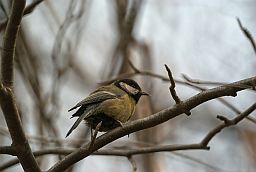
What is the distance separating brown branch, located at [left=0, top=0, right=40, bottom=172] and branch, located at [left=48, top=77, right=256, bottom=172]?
0.52 ft

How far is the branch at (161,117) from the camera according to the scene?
185 centimetres

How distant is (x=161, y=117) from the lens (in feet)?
6.47

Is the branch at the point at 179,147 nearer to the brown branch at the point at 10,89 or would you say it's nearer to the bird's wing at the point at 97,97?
the bird's wing at the point at 97,97

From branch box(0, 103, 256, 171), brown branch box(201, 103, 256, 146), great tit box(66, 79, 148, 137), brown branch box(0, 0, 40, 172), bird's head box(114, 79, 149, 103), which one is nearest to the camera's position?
brown branch box(0, 0, 40, 172)

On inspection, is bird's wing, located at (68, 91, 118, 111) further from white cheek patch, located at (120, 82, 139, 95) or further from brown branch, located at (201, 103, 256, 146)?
brown branch, located at (201, 103, 256, 146)

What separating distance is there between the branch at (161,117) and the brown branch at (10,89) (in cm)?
16

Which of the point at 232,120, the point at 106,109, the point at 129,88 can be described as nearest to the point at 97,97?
the point at 106,109

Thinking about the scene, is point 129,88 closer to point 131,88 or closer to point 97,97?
point 131,88

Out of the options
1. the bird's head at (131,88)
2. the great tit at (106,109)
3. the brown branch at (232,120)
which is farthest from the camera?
the bird's head at (131,88)

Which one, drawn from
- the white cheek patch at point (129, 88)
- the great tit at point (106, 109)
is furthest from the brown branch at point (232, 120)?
the white cheek patch at point (129, 88)

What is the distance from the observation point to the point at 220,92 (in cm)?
186

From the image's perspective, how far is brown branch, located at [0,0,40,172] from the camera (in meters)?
1.84

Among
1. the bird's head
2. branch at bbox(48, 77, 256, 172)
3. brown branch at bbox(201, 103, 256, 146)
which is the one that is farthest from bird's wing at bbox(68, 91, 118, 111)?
brown branch at bbox(201, 103, 256, 146)

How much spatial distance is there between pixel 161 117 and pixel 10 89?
1.95 ft
